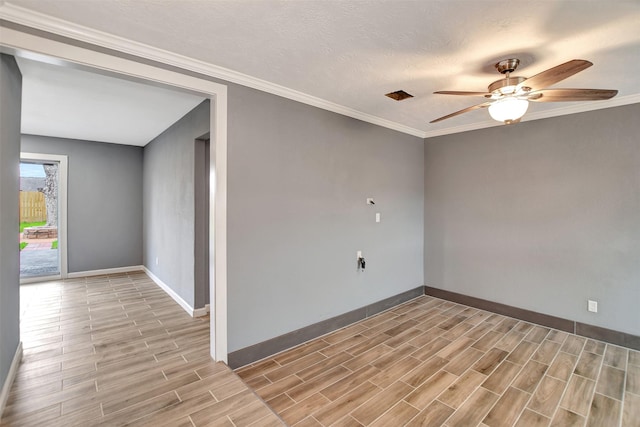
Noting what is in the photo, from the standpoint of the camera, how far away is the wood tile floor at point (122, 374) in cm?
195

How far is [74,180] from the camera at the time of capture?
18.4 feet

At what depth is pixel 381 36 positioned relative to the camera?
1.98 metres

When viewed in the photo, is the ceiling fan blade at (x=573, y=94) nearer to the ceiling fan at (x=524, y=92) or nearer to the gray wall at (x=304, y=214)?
the ceiling fan at (x=524, y=92)

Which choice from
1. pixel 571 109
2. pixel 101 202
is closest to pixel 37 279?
pixel 101 202

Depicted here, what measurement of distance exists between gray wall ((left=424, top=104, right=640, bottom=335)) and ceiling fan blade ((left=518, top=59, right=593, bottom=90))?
6.32 feet

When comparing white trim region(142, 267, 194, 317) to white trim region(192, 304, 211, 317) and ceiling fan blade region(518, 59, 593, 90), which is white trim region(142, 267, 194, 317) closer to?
white trim region(192, 304, 211, 317)

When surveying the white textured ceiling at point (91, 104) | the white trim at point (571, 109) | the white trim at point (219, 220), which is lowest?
the white trim at point (219, 220)

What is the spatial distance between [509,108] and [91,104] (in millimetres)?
4414

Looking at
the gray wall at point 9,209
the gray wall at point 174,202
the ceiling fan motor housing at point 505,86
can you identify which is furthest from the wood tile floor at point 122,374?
the ceiling fan motor housing at point 505,86

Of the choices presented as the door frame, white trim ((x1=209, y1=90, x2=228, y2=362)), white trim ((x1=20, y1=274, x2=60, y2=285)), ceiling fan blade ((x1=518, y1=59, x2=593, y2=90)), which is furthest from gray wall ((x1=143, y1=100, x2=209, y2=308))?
ceiling fan blade ((x1=518, y1=59, x2=593, y2=90))

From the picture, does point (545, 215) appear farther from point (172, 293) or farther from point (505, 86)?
point (172, 293)

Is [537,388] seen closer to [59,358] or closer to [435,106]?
[435,106]

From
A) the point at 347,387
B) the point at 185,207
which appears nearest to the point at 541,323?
the point at 347,387

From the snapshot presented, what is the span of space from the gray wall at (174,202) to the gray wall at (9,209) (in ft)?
5.07
